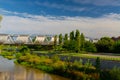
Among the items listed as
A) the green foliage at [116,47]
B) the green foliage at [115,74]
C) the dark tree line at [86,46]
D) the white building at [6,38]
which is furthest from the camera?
the white building at [6,38]

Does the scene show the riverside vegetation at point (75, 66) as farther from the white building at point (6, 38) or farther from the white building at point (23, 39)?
the white building at point (6, 38)

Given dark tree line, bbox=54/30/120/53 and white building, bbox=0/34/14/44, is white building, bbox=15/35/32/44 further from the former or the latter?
dark tree line, bbox=54/30/120/53

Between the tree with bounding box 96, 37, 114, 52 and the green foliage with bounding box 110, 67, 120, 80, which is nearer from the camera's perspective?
the green foliage with bounding box 110, 67, 120, 80

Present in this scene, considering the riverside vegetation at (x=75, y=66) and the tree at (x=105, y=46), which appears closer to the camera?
the riverside vegetation at (x=75, y=66)

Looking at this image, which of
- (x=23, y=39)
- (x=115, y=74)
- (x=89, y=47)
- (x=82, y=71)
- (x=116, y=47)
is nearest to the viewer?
(x=115, y=74)

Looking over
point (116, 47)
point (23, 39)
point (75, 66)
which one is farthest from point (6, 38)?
point (75, 66)

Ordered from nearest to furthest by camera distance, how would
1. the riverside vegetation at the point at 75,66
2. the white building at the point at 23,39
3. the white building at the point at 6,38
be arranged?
the riverside vegetation at the point at 75,66 → the white building at the point at 6,38 → the white building at the point at 23,39

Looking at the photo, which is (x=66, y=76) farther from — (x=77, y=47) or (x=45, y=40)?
(x=45, y=40)

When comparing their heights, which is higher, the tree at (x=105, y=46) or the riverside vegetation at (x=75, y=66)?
the tree at (x=105, y=46)

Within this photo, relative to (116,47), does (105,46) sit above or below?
above

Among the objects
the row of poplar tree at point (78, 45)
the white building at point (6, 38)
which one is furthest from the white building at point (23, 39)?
the row of poplar tree at point (78, 45)

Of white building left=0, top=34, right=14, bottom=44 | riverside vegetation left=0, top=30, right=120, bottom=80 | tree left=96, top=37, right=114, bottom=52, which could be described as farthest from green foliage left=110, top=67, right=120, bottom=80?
white building left=0, top=34, right=14, bottom=44

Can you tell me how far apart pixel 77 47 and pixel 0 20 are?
52.6 m

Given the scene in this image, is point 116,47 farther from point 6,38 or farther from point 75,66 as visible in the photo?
point 6,38
